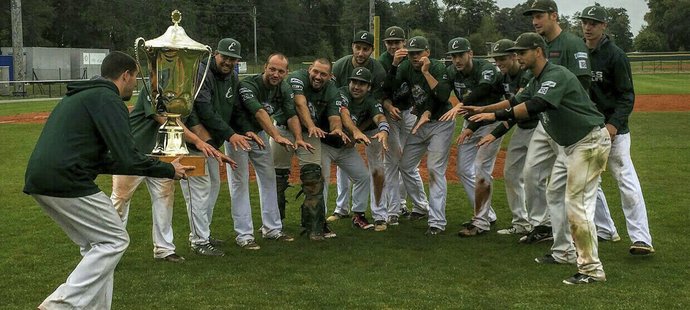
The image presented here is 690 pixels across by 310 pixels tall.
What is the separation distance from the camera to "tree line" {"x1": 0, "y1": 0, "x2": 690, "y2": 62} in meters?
77.6

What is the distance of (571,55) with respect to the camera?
286 inches

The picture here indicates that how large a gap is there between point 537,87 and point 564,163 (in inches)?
28.0

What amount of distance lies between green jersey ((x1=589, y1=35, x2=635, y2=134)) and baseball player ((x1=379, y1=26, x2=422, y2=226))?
7.80 feet

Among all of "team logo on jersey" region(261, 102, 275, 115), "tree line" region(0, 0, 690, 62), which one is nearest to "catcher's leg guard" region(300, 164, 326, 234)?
"team logo on jersey" region(261, 102, 275, 115)

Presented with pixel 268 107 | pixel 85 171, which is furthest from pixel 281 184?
pixel 85 171

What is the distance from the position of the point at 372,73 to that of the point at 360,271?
9.53ft

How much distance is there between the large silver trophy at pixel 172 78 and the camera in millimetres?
6395

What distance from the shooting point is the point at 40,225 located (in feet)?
30.9

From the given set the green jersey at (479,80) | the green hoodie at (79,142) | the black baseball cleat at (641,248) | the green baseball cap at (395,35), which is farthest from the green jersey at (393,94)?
the green hoodie at (79,142)

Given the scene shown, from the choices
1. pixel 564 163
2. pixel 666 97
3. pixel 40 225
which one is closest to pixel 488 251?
pixel 564 163

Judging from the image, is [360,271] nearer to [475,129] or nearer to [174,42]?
[475,129]

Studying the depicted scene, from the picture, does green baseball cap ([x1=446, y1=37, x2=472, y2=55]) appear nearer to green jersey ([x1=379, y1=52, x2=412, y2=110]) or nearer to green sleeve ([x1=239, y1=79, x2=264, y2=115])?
green jersey ([x1=379, y1=52, x2=412, y2=110])

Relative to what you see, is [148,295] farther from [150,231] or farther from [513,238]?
[513,238]

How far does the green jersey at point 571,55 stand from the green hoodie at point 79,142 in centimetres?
401
